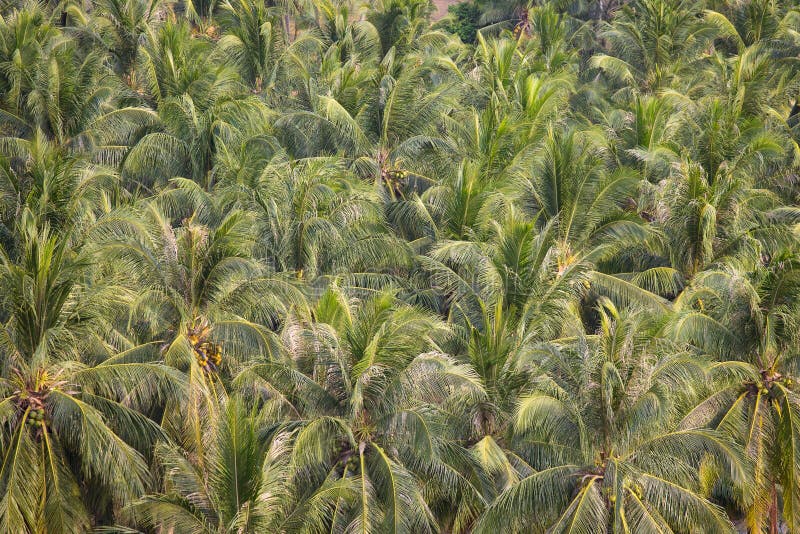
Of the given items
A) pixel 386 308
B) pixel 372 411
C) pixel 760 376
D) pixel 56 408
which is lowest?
pixel 760 376

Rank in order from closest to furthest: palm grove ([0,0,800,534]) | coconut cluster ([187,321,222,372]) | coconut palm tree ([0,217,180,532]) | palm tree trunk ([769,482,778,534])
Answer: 1. coconut palm tree ([0,217,180,532])
2. palm grove ([0,0,800,534])
3. coconut cluster ([187,321,222,372])
4. palm tree trunk ([769,482,778,534])

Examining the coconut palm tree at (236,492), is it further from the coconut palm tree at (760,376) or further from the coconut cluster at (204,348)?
the coconut palm tree at (760,376)

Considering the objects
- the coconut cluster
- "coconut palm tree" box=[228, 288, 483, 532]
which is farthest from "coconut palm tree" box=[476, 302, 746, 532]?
the coconut cluster

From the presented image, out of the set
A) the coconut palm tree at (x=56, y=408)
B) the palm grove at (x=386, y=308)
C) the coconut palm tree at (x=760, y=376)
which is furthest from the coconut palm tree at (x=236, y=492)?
the coconut palm tree at (x=760, y=376)

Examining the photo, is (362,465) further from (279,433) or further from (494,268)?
(494,268)

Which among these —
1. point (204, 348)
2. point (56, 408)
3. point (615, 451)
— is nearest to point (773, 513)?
point (615, 451)

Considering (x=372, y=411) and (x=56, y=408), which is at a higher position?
(x=56, y=408)

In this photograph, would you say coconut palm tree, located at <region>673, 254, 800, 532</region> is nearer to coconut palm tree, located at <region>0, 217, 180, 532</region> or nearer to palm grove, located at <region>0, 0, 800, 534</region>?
palm grove, located at <region>0, 0, 800, 534</region>

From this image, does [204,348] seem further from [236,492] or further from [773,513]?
[773,513]

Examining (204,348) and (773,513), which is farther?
(773,513)
